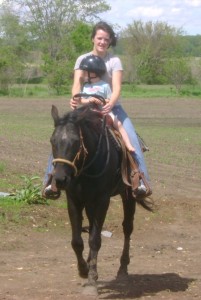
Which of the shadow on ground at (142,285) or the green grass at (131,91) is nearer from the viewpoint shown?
the shadow on ground at (142,285)

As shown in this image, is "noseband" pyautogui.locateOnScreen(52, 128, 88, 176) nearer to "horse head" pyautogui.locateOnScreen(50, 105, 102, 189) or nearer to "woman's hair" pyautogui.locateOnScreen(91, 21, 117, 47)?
"horse head" pyautogui.locateOnScreen(50, 105, 102, 189)

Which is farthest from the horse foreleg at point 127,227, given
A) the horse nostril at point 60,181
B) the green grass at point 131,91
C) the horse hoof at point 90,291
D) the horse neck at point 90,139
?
the green grass at point 131,91

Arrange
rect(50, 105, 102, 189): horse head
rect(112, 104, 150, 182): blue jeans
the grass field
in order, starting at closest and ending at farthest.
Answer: rect(50, 105, 102, 189): horse head
rect(112, 104, 150, 182): blue jeans
the grass field

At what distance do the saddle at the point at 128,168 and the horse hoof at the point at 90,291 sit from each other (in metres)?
1.23

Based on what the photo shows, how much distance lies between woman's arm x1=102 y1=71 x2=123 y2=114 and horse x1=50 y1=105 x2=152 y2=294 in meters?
0.12

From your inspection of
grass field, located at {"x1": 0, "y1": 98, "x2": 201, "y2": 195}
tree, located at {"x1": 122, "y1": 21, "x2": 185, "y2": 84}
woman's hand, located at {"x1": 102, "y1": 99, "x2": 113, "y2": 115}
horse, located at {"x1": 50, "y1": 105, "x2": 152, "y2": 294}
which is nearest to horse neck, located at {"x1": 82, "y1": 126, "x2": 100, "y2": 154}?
horse, located at {"x1": 50, "y1": 105, "x2": 152, "y2": 294}

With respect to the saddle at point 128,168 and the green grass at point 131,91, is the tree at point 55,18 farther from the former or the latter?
the saddle at point 128,168

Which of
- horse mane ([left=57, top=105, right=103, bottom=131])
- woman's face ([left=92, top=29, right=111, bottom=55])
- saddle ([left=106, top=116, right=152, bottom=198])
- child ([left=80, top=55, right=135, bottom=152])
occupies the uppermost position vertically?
woman's face ([left=92, top=29, right=111, bottom=55])

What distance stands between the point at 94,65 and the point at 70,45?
63.9m

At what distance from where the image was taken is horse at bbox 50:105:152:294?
8.34 meters

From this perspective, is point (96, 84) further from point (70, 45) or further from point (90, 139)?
point (70, 45)

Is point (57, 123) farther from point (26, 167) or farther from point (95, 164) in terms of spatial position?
point (26, 167)

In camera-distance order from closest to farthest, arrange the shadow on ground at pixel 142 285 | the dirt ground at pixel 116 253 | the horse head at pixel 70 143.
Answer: the horse head at pixel 70 143, the shadow on ground at pixel 142 285, the dirt ground at pixel 116 253

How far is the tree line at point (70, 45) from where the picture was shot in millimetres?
65000
